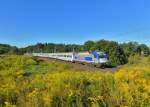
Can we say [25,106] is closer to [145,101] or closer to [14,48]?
[145,101]

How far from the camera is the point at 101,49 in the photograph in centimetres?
7875

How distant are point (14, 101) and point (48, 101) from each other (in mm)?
1133

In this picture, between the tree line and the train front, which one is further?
the tree line

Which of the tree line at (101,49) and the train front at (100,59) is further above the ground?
the tree line at (101,49)

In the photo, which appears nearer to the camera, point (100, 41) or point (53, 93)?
point (53, 93)

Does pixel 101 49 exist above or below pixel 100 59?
above

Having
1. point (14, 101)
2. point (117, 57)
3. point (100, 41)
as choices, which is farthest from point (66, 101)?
point (100, 41)

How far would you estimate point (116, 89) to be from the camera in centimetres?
723

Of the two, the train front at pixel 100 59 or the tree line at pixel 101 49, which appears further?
the tree line at pixel 101 49

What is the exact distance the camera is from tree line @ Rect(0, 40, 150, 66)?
66306mm

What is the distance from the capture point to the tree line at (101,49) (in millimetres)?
66306

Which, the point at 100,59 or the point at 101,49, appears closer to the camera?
the point at 100,59

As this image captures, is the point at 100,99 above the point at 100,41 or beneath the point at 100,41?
beneath

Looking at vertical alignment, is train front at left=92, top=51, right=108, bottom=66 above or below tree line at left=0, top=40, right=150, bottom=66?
below
